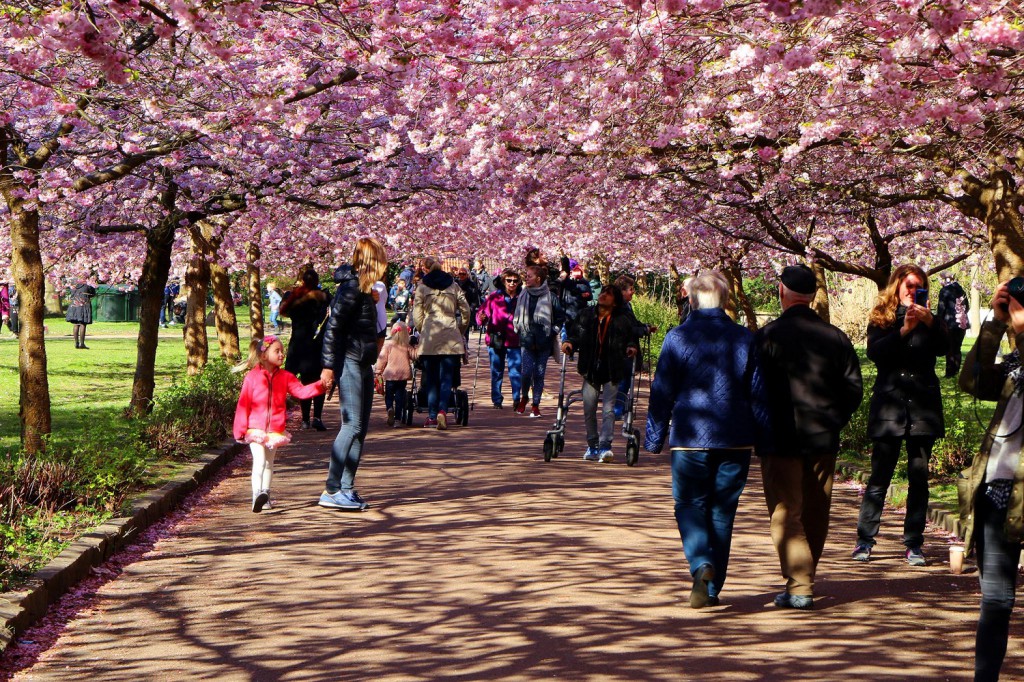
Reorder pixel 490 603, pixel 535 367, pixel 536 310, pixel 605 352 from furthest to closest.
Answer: pixel 535 367 → pixel 536 310 → pixel 605 352 → pixel 490 603

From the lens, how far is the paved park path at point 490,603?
5688 mm

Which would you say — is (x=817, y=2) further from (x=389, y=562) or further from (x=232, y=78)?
(x=232, y=78)

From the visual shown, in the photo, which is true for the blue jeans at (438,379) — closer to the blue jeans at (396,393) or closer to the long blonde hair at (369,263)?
the blue jeans at (396,393)

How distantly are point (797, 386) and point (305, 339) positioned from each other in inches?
377

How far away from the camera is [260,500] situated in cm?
980

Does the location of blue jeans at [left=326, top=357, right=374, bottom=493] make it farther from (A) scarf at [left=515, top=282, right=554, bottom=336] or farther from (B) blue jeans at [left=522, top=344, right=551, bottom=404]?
(B) blue jeans at [left=522, top=344, right=551, bottom=404]

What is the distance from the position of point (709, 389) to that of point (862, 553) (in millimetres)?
1931

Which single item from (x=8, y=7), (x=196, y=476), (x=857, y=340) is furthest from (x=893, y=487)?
(x=857, y=340)

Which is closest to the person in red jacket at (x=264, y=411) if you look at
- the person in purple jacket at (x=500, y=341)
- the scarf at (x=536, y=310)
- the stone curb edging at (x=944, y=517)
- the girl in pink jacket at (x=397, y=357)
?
the stone curb edging at (x=944, y=517)

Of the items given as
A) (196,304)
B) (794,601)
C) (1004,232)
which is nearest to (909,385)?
(794,601)

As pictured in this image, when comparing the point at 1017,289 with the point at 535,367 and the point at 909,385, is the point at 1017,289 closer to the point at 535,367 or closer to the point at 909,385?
the point at 909,385

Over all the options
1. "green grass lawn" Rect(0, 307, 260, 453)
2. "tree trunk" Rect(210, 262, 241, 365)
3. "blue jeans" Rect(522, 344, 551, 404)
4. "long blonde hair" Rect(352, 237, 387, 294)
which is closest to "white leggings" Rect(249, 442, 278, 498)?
"long blonde hair" Rect(352, 237, 387, 294)

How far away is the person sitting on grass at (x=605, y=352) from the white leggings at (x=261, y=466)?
12.7 feet

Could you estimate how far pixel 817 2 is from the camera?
20.4ft
